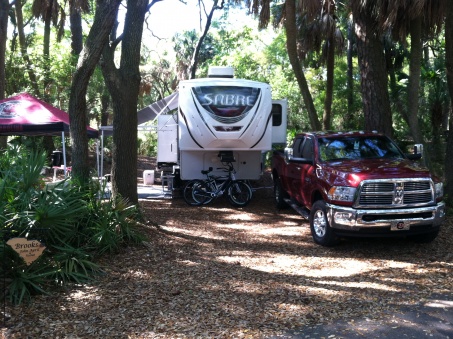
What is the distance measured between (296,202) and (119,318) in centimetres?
617

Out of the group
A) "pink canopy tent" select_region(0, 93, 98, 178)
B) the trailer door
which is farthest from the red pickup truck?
"pink canopy tent" select_region(0, 93, 98, 178)

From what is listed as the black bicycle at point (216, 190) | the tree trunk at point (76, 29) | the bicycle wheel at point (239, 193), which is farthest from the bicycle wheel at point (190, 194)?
the tree trunk at point (76, 29)

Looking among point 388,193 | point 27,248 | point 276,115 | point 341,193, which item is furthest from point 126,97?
point 276,115

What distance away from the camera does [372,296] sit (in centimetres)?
591

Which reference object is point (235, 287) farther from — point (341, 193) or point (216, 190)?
point (216, 190)

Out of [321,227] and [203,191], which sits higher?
[203,191]

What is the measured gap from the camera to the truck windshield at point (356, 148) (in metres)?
8.93

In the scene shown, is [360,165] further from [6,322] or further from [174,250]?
[6,322]

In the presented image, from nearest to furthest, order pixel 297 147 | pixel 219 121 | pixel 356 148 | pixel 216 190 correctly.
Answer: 1. pixel 356 148
2. pixel 297 147
3. pixel 219 121
4. pixel 216 190

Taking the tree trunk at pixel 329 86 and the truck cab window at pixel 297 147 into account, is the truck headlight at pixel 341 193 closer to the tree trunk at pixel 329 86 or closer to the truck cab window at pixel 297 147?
the truck cab window at pixel 297 147

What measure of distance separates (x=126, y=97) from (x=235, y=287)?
404 cm

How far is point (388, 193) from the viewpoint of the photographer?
295 inches

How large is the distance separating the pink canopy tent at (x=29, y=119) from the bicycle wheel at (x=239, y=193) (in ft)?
12.9

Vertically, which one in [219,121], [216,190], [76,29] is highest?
[76,29]
